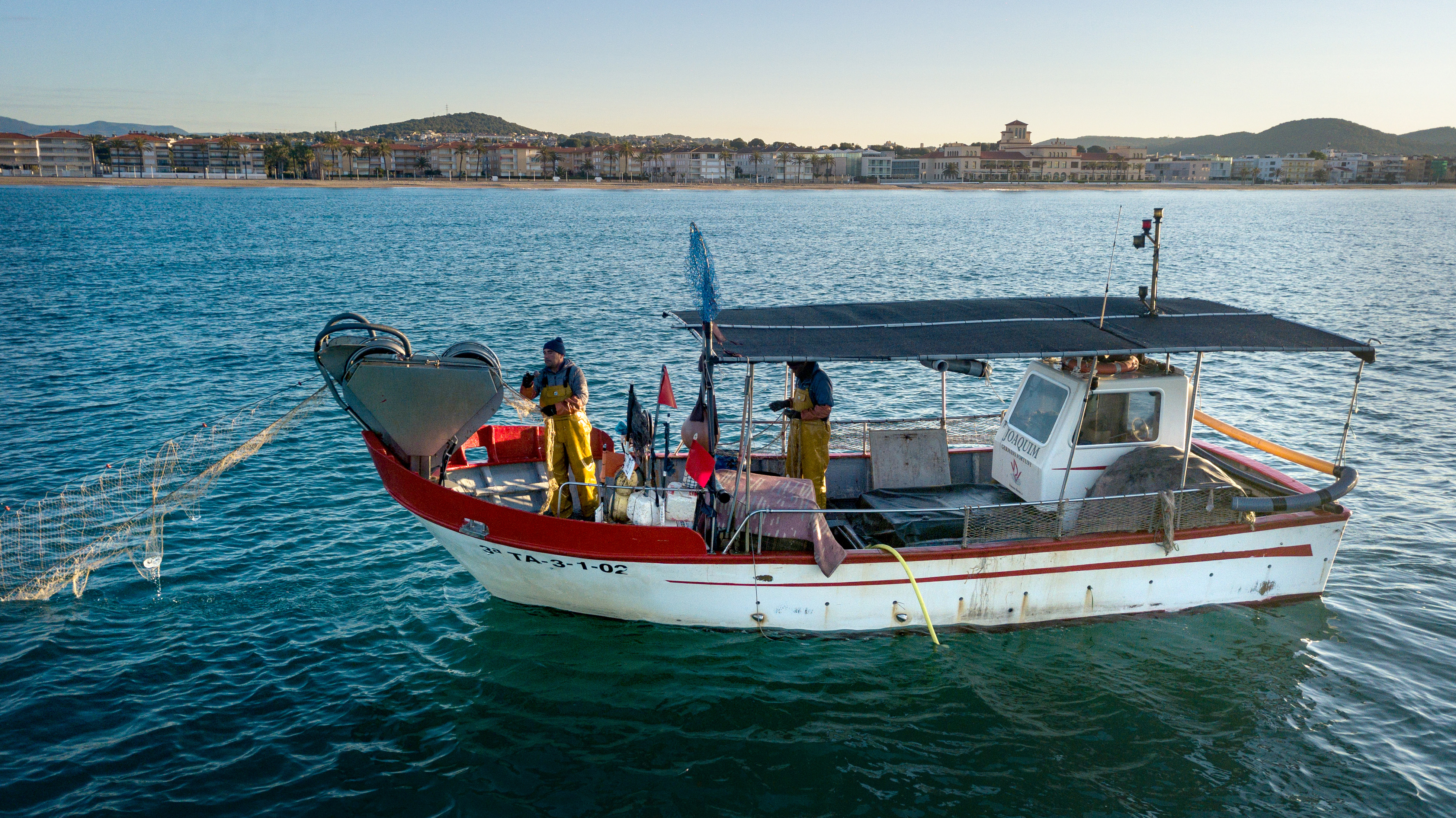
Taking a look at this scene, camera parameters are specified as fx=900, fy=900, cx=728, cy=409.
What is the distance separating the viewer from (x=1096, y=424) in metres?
Result: 11.1

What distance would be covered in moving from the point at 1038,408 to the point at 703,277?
4775mm

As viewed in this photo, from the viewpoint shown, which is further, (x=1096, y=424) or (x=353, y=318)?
(x=1096, y=424)

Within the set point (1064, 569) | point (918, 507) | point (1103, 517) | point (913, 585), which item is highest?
point (1103, 517)

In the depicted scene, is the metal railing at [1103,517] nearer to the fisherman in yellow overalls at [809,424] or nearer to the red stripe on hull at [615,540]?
the red stripe on hull at [615,540]

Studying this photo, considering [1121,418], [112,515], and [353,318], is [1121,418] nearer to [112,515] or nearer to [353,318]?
[353,318]

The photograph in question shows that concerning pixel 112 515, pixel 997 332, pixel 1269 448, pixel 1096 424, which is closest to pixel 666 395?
pixel 997 332

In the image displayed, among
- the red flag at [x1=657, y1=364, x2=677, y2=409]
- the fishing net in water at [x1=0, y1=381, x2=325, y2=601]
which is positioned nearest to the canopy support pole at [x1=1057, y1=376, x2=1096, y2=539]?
the red flag at [x1=657, y1=364, x2=677, y2=409]

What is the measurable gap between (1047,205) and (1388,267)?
319 ft

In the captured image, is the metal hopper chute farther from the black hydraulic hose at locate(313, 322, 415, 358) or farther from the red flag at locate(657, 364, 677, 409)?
the red flag at locate(657, 364, 677, 409)

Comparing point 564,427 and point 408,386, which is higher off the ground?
point 408,386

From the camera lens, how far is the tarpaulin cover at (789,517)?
32.3 feet

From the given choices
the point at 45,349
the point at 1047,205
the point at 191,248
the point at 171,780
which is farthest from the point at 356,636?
the point at 1047,205

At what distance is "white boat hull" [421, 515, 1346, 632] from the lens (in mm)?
A: 10039

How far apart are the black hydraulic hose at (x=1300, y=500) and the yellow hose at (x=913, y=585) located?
3820 millimetres
